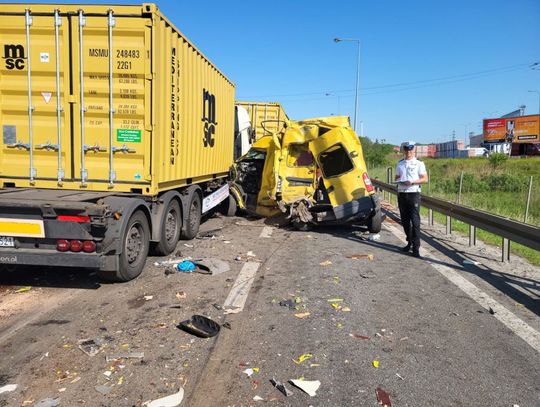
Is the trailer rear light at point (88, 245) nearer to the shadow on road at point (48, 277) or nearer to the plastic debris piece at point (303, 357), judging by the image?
the shadow on road at point (48, 277)

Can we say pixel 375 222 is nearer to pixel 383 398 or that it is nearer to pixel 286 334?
pixel 286 334

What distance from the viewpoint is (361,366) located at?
361cm

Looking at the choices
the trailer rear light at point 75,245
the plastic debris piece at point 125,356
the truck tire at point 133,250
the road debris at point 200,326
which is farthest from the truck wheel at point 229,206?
the plastic debris piece at point 125,356

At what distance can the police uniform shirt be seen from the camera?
7770mm

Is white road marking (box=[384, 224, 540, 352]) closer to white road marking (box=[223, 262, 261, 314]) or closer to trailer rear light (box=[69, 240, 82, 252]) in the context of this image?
white road marking (box=[223, 262, 261, 314])

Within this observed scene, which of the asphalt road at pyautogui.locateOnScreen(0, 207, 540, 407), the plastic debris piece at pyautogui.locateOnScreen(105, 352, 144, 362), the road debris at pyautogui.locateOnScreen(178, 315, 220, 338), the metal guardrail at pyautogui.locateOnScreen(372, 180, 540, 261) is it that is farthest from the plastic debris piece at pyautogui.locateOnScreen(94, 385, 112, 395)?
the metal guardrail at pyautogui.locateOnScreen(372, 180, 540, 261)

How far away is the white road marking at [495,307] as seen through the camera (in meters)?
4.26

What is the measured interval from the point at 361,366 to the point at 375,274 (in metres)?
2.92

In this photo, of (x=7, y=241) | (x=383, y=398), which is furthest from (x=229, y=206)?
(x=383, y=398)

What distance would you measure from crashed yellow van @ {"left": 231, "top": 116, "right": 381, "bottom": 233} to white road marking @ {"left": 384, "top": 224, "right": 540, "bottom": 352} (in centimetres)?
223

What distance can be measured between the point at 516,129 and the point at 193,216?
245 ft

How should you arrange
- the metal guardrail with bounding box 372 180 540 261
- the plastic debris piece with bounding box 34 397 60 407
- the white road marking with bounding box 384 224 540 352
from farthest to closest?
the metal guardrail with bounding box 372 180 540 261 < the white road marking with bounding box 384 224 540 352 < the plastic debris piece with bounding box 34 397 60 407

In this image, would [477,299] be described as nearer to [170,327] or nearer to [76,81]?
[170,327]

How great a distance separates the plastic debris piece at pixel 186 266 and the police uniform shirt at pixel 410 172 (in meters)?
3.86
